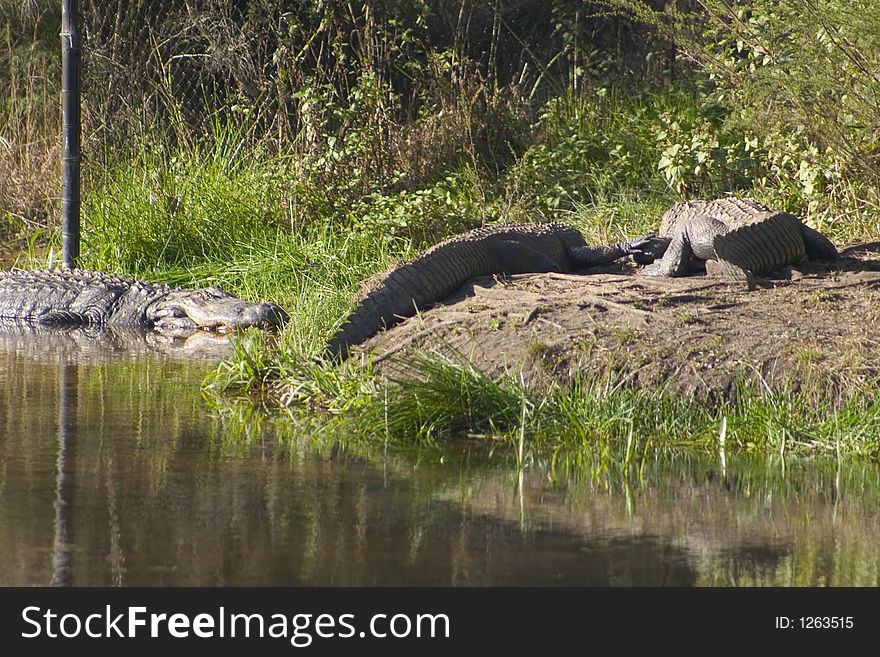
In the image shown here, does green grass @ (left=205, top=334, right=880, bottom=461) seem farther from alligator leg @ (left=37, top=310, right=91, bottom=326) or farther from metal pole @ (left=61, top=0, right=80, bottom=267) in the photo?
alligator leg @ (left=37, top=310, right=91, bottom=326)

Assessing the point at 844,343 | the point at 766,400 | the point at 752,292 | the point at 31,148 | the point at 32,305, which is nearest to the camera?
the point at 766,400

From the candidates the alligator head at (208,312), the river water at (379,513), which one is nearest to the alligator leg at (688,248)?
the alligator head at (208,312)

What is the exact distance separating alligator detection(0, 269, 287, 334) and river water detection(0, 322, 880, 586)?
398cm

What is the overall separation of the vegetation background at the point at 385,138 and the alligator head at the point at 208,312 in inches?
14.9

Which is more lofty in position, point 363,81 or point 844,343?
point 363,81

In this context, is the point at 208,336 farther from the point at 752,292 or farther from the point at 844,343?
the point at 844,343

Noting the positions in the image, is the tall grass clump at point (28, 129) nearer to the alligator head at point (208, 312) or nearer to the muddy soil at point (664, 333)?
the alligator head at point (208, 312)

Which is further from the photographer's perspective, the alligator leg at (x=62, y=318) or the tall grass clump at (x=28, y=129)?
the tall grass clump at (x=28, y=129)

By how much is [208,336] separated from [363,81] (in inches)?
127

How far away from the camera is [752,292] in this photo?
296 inches

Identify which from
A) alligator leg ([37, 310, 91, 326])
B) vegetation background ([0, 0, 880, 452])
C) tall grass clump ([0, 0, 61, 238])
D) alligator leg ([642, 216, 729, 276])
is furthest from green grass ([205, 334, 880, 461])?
tall grass clump ([0, 0, 61, 238])

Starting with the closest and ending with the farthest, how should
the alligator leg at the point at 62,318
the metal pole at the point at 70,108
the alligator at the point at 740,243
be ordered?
the alligator at the point at 740,243 → the metal pole at the point at 70,108 → the alligator leg at the point at 62,318

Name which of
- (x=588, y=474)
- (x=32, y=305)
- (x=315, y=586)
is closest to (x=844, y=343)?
(x=588, y=474)

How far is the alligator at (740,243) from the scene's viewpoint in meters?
8.22
